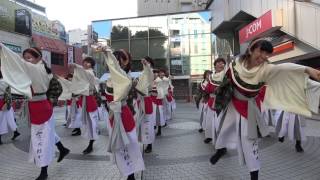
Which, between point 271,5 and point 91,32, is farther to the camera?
point 91,32

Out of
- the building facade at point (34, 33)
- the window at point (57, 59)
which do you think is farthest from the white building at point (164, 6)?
the window at point (57, 59)

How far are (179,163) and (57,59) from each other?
3544 cm

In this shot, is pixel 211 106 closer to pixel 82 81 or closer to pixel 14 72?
pixel 82 81

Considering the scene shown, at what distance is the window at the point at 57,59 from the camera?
40053 millimetres

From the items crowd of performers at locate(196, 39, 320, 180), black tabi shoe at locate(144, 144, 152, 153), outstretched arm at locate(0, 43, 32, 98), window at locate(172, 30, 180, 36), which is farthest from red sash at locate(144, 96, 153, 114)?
window at locate(172, 30, 180, 36)

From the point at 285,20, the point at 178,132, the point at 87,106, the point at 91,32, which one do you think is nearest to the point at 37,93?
the point at 87,106

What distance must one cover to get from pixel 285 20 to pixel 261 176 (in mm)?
11573

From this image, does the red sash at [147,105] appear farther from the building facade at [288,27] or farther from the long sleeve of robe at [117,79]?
the building facade at [288,27]

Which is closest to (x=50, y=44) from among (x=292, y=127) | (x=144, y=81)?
(x=292, y=127)

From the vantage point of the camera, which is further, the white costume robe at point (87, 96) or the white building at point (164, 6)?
the white building at point (164, 6)

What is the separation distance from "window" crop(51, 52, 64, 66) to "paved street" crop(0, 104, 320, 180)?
30.9 meters

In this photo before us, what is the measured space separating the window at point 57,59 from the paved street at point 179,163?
3089 centimetres

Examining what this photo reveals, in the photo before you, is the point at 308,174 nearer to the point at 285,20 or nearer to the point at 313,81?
the point at 313,81

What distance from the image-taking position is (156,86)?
11.0 m
